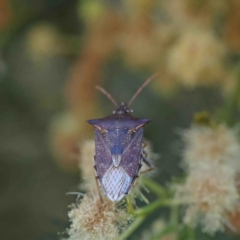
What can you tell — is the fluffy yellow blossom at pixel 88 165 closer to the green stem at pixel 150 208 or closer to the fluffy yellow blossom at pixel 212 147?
the green stem at pixel 150 208

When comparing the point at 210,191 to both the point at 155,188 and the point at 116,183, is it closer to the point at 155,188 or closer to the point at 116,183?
the point at 155,188

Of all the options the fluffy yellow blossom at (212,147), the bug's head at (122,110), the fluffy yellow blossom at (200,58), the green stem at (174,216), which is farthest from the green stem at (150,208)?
the fluffy yellow blossom at (200,58)

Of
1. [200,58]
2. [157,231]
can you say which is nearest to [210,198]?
[157,231]

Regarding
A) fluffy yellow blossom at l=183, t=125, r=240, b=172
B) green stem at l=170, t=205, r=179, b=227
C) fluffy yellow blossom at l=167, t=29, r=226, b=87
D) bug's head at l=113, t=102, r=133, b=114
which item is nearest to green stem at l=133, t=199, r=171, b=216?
green stem at l=170, t=205, r=179, b=227

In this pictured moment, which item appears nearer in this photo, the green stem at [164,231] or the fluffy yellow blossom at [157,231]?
the green stem at [164,231]

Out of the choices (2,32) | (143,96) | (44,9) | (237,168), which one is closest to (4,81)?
→ (44,9)

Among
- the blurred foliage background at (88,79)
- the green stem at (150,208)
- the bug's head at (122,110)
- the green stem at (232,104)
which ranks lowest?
the green stem at (150,208)
